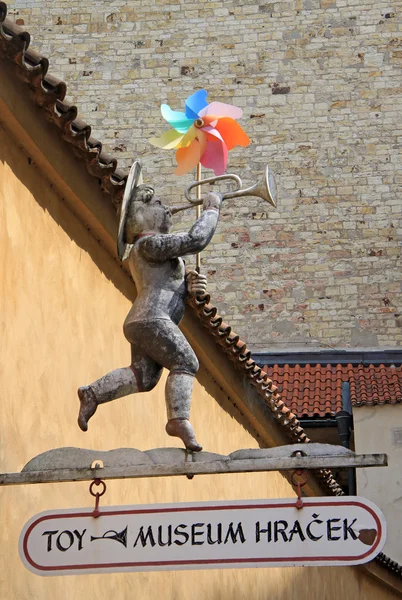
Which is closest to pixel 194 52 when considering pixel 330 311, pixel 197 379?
pixel 330 311

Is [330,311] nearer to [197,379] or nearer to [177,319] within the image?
[197,379]

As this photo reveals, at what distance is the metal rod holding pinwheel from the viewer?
4.44 m

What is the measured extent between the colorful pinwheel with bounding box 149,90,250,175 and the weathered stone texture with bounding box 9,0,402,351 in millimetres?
11569

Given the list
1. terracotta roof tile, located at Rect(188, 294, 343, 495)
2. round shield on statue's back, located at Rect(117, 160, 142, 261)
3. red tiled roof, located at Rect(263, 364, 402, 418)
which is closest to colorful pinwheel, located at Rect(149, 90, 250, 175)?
round shield on statue's back, located at Rect(117, 160, 142, 261)

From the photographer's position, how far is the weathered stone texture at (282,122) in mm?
16297

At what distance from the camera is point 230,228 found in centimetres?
1656

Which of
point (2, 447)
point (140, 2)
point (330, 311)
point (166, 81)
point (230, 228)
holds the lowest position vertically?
point (2, 447)

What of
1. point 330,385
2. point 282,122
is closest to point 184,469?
point 330,385

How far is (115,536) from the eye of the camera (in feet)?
10.9

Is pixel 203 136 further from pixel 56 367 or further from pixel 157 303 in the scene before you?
pixel 56 367

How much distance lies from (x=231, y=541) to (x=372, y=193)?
13791 millimetres

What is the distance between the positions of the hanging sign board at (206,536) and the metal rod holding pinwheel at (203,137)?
59.4 inches

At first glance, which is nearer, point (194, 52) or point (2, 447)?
point (2, 447)

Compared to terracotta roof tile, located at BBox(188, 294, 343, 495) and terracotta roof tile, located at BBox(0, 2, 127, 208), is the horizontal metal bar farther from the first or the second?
terracotta roof tile, located at BBox(188, 294, 343, 495)
